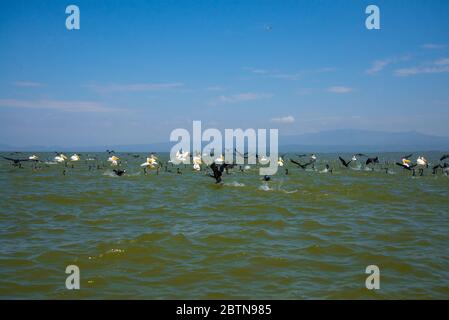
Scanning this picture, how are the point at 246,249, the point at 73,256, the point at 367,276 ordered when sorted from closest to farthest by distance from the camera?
the point at 367,276
the point at 73,256
the point at 246,249

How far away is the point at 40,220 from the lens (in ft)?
46.8

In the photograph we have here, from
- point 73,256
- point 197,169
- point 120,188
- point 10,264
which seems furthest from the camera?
point 197,169

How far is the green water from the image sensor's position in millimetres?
7906

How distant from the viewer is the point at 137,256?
984 cm

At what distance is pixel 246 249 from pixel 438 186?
67.3ft

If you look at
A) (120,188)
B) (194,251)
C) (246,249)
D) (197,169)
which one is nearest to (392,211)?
(246,249)

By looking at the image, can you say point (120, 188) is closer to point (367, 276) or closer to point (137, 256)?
point (137, 256)

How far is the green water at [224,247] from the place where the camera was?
7.91 metres

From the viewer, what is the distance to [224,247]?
10719 millimetres
